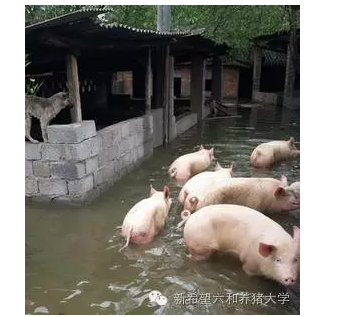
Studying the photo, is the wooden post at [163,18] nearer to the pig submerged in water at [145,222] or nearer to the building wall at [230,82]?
the pig submerged in water at [145,222]

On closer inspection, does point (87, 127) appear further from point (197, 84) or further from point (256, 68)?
point (256, 68)

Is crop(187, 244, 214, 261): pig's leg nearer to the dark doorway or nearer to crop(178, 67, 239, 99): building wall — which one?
crop(178, 67, 239, 99): building wall

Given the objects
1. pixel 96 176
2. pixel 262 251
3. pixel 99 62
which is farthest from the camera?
pixel 99 62

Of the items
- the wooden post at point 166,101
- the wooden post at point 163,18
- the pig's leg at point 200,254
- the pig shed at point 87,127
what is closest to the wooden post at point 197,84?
the wooden post at point 163,18

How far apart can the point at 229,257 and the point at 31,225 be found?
261 cm

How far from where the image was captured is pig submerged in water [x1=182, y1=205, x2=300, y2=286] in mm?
3600

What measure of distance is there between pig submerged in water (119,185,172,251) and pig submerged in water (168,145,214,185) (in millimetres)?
2160

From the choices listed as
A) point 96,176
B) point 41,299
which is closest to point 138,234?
point 41,299

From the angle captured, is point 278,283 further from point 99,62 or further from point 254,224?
point 99,62

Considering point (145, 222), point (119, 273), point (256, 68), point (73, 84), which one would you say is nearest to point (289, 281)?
point (119, 273)

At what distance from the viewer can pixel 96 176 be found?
21.6ft

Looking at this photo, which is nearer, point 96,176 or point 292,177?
point 96,176

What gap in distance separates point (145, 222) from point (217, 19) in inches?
475

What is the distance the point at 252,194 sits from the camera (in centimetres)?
533
